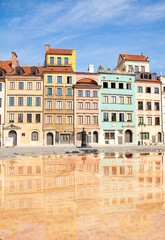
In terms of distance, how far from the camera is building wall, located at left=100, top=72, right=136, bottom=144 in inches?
1572

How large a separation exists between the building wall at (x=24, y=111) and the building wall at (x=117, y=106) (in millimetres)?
12483

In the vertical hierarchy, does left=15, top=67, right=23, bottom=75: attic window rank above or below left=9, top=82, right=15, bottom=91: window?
above

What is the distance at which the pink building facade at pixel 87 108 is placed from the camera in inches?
1523

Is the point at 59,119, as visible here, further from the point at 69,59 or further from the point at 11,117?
the point at 69,59

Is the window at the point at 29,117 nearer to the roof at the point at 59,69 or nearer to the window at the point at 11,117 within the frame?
the window at the point at 11,117

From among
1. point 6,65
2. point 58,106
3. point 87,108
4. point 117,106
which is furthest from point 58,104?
point 6,65

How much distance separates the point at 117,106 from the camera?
40656mm

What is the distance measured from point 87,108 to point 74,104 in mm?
2727

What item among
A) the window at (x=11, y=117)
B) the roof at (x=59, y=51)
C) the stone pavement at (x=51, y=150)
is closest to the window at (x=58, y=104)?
the window at (x=11, y=117)

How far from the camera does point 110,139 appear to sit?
39.7 meters

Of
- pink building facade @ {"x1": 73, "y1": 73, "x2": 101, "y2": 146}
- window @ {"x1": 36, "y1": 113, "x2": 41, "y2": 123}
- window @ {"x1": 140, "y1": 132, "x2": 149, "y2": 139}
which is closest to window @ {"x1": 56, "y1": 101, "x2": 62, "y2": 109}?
pink building facade @ {"x1": 73, "y1": 73, "x2": 101, "y2": 146}

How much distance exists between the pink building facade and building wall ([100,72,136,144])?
1.24 meters

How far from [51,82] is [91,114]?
9.96 metres

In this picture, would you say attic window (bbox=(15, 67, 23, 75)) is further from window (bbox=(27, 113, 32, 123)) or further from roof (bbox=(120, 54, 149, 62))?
roof (bbox=(120, 54, 149, 62))
